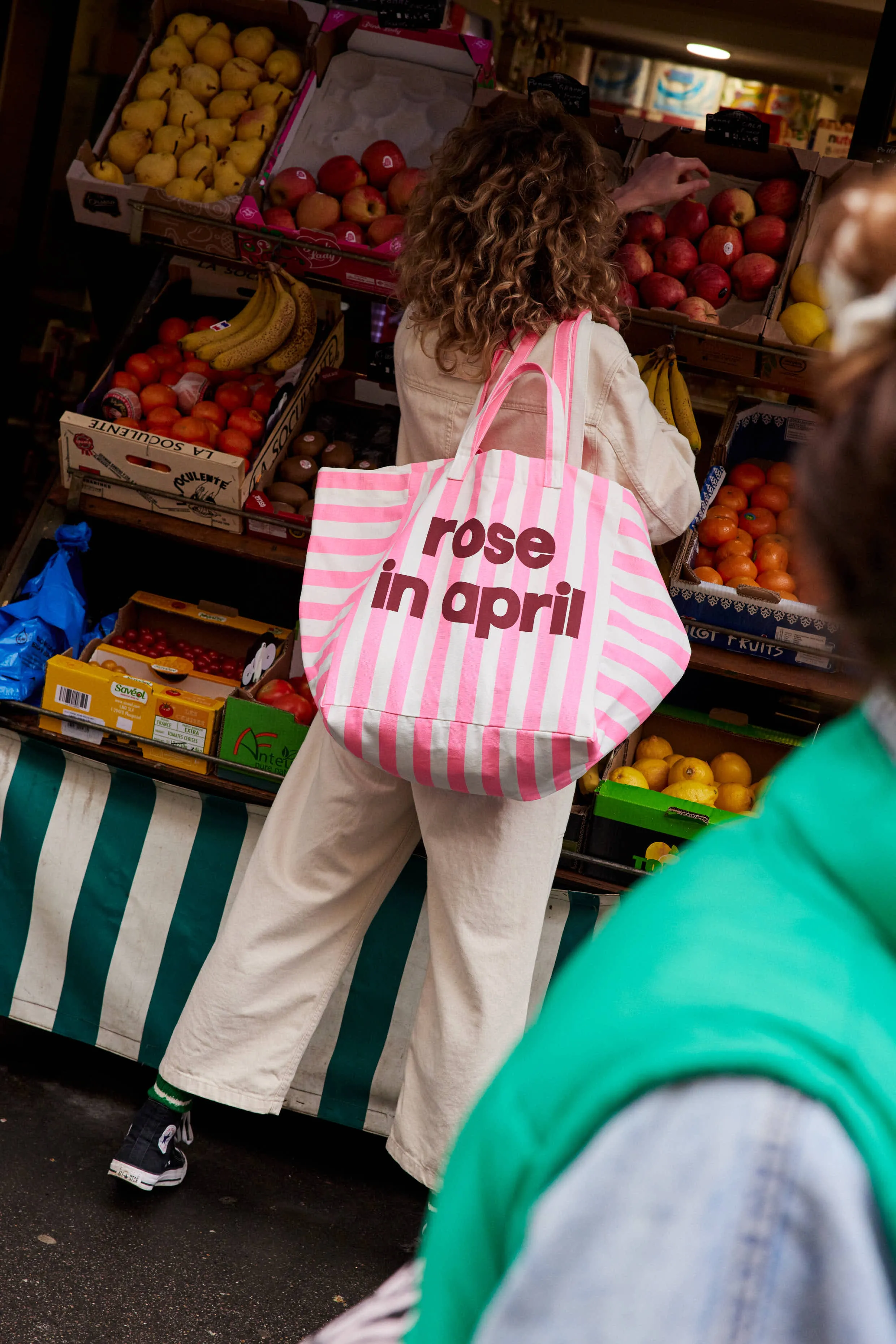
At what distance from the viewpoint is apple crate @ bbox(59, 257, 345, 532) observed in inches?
106

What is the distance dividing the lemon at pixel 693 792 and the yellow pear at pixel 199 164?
1.81 m

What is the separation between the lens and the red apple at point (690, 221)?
9.54 feet

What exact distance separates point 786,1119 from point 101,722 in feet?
8.03

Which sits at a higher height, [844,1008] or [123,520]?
[844,1008]

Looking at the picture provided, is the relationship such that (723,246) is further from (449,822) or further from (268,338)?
(449,822)

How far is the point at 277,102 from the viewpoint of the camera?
10.2ft

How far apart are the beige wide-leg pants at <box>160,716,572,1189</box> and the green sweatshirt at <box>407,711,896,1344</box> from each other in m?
1.57

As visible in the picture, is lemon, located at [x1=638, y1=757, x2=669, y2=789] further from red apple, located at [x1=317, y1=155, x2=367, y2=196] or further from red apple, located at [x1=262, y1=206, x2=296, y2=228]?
red apple, located at [x1=317, y1=155, x2=367, y2=196]

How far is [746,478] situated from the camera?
9.89ft

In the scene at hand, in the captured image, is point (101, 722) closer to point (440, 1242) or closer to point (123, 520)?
point (123, 520)

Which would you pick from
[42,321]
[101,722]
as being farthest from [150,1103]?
[42,321]

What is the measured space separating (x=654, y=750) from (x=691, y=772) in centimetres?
14

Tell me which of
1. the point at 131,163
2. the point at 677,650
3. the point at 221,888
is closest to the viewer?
the point at 677,650

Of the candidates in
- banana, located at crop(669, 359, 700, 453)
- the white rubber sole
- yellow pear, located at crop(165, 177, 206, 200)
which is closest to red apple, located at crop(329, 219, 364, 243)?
yellow pear, located at crop(165, 177, 206, 200)
